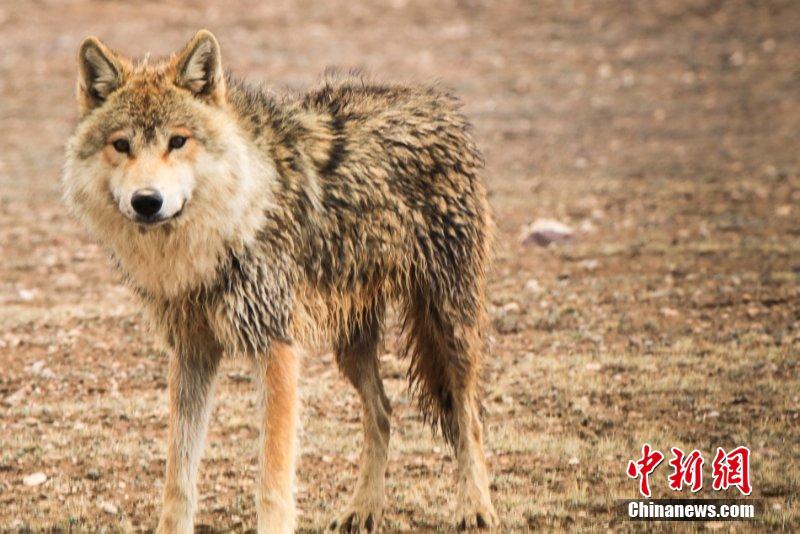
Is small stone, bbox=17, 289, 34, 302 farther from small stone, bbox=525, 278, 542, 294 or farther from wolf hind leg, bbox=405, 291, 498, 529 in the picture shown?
wolf hind leg, bbox=405, 291, 498, 529

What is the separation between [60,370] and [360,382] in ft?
10.9

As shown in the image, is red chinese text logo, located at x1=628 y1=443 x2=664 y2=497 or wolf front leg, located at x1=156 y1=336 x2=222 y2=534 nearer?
wolf front leg, located at x1=156 y1=336 x2=222 y2=534

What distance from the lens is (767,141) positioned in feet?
59.7

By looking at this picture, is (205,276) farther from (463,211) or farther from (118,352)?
(118,352)

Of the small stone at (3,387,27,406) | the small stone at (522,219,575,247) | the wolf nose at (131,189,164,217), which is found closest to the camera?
the wolf nose at (131,189,164,217)

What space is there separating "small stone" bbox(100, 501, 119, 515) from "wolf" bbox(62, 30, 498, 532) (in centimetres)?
79

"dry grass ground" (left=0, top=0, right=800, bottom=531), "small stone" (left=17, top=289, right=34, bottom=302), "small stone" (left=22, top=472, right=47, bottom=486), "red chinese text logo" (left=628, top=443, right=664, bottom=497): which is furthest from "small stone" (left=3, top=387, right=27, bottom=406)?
"red chinese text logo" (left=628, top=443, right=664, bottom=497)

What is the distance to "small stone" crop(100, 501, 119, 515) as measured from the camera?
6.41m

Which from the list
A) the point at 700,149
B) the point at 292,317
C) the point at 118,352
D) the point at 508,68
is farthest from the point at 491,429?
the point at 508,68

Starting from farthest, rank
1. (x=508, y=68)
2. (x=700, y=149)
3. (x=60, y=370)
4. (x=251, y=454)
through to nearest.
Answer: (x=508, y=68), (x=700, y=149), (x=60, y=370), (x=251, y=454)

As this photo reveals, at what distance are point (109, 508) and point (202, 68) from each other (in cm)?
259

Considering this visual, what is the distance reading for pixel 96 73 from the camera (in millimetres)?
5617

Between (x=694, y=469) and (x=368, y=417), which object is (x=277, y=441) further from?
(x=694, y=469)

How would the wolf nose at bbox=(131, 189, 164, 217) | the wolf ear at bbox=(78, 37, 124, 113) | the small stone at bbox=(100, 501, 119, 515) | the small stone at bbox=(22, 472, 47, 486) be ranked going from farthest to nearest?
the small stone at bbox=(22, 472, 47, 486)
the small stone at bbox=(100, 501, 119, 515)
the wolf ear at bbox=(78, 37, 124, 113)
the wolf nose at bbox=(131, 189, 164, 217)
